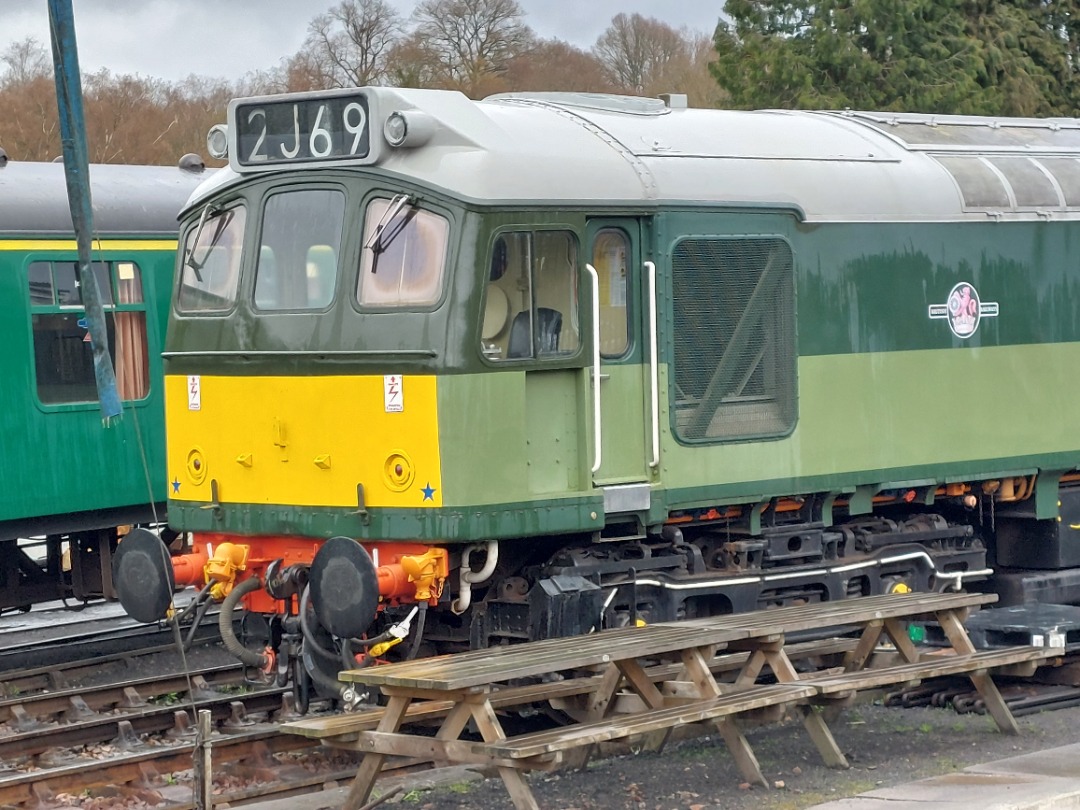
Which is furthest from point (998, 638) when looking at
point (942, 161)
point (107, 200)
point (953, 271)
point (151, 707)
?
point (107, 200)

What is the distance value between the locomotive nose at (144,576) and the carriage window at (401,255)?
1847 millimetres

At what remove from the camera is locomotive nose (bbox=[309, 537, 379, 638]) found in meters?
8.23

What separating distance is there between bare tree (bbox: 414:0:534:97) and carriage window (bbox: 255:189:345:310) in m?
31.9

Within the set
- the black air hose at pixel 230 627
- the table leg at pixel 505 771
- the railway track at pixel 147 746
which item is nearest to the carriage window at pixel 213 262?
the black air hose at pixel 230 627

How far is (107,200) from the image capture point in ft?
42.6

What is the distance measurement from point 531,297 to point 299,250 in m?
1.35

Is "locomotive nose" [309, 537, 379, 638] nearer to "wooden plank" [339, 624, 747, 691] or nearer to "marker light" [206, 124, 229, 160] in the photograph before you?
"wooden plank" [339, 624, 747, 691]

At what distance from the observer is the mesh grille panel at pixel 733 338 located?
9.38 m

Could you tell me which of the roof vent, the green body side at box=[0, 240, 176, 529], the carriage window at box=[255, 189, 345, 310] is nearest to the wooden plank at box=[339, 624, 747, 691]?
the carriage window at box=[255, 189, 345, 310]

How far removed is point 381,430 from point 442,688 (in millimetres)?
1972

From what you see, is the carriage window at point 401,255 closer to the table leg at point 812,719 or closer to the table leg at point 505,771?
the table leg at point 505,771

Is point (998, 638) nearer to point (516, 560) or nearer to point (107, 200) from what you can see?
point (516, 560)

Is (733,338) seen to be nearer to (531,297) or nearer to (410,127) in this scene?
(531,297)

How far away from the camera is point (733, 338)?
962 cm
